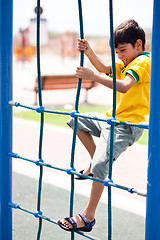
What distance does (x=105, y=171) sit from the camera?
230cm

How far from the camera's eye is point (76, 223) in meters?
2.33

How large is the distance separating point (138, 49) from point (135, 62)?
0.11 meters

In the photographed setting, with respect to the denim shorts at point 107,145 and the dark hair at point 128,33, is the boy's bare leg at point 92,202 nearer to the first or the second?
the denim shorts at point 107,145

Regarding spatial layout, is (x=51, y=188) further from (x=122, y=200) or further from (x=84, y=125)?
(x=84, y=125)
